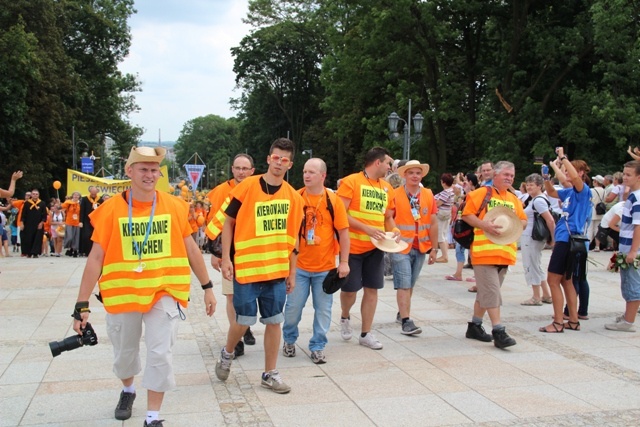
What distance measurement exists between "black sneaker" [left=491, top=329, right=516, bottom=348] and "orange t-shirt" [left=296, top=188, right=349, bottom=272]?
5.96 ft

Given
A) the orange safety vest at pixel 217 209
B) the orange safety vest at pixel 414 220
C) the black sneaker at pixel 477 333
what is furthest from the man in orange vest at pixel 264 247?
the black sneaker at pixel 477 333

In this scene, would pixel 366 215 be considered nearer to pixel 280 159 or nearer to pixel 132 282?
pixel 280 159

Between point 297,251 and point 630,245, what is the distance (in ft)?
13.4

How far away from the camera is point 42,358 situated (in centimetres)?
616

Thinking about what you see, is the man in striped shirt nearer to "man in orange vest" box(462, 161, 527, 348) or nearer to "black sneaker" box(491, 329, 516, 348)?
"man in orange vest" box(462, 161, 527, 348)

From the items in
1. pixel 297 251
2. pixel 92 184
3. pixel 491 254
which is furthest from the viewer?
pixel 92 184

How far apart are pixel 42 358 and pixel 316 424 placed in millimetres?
3032

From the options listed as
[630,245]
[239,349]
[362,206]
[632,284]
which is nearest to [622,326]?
[632,284]

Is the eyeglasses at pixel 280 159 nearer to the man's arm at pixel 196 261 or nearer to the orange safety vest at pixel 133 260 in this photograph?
the man's arm at pixel 196 261

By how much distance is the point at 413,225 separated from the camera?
7.27 metres

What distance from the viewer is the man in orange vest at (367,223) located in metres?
6.56

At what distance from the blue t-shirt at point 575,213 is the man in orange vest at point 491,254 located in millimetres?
662

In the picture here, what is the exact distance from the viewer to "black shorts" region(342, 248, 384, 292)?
660 centimetres

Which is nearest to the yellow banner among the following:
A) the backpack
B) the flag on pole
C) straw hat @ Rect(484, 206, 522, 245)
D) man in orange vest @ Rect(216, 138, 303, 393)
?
the flag on pole
